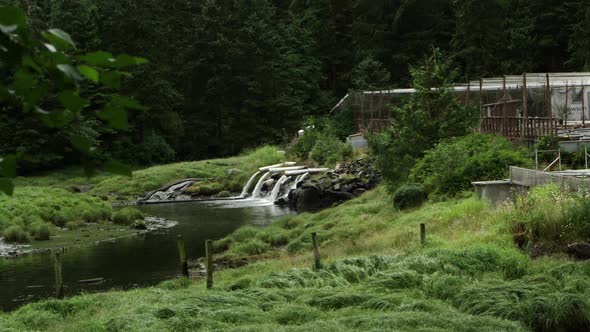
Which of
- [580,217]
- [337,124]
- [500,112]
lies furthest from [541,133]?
[337,124]

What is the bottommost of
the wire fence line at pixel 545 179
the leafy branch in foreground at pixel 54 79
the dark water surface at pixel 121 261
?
the dark water surface at pixel 121 261

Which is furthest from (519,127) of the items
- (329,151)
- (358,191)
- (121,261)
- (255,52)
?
(255,52)

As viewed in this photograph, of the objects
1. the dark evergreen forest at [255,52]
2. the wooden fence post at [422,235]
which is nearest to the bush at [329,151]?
the dark evergreen forest at [255,52]

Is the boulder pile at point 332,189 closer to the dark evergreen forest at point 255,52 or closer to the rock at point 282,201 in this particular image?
the rock at point 282,201

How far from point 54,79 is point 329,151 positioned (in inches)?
1576

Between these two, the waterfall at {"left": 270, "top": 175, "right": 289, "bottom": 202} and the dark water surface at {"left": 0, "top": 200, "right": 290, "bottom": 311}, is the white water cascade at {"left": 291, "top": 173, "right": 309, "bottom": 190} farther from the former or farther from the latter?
the dark water surface at {"left": 0, "top": 200, "right": 290, "bottom": 311}

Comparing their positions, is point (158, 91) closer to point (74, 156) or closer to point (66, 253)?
point (66, 253)

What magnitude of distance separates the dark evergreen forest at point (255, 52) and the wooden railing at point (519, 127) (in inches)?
846

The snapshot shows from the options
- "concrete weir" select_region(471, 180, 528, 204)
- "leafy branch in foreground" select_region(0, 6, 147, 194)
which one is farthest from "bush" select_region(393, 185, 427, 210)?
"leafy branch in foreground" select_region(0, 6, 147, 194)

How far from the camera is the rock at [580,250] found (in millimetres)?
15289

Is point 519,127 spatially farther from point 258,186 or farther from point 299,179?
point 258,186

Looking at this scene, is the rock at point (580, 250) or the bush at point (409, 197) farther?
the bush at point (409, 197)

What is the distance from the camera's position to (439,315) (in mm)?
11406

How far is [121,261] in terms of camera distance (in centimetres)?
2316
